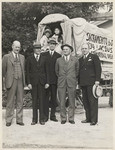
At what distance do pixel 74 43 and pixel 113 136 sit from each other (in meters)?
3.03

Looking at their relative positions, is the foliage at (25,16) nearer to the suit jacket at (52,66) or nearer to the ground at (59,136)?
the suit jacket at (52,66)

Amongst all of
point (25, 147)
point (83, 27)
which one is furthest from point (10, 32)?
point (25, 147)

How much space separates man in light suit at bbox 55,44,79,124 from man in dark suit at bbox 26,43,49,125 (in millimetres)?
273

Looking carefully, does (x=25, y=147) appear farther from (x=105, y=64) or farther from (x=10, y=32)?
(x=10, y=32)

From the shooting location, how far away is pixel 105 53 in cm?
901

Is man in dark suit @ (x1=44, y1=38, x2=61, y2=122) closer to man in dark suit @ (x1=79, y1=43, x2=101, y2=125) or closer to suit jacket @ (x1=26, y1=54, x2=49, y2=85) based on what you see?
suit jacket @ (x1=26, y1=54, x2=49, y2=85)

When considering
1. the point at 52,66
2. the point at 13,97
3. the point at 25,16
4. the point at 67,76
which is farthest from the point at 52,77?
the point at 25,16

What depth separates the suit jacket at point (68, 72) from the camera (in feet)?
20.9

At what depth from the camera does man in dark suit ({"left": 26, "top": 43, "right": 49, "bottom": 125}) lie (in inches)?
248

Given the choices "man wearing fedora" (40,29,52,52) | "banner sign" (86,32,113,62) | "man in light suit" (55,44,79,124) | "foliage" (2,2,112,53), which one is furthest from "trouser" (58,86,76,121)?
"foliage" (2,2,112,53)

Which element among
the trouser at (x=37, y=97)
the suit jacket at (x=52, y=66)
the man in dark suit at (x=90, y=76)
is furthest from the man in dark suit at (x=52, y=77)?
the man in dark suit at (x=90, y=76)

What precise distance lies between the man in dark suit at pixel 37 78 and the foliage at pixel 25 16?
187 inches

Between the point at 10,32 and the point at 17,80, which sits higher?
the point at 10,32

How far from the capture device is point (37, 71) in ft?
20.7
